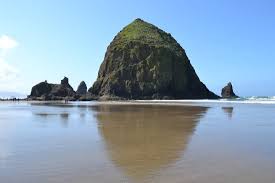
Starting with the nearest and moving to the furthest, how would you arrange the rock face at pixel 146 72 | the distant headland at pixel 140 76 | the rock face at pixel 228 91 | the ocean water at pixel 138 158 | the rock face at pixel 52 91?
the ocean water at pixel 138 158
the distant headland at pixel 140 76
the rock face at pixel 146 72
the rock face at pixel 52 91
the rock face at pixel 228 91

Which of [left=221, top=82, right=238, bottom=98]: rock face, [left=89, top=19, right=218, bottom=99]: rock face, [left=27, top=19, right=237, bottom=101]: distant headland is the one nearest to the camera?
[left=27, top=19, right=237, bottom=101]: distant headland

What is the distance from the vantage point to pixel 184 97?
343ft

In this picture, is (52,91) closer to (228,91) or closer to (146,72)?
(146,72)

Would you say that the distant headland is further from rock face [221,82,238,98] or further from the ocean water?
the ocean water

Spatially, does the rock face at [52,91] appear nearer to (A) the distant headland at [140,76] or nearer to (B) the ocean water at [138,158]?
(A) the distant headland at [140,76]

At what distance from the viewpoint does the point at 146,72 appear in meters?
106

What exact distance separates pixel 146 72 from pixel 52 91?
3064 cm

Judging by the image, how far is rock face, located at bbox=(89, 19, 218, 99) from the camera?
102938mm

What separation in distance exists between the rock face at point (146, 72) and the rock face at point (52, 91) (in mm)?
7769

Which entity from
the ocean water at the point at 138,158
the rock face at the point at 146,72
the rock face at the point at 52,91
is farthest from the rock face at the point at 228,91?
the ocean water at the point at 138,158

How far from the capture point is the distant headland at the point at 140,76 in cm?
10269

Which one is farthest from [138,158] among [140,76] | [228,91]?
[228,91]

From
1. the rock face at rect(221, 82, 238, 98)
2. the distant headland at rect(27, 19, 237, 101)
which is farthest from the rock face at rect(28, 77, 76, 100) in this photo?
the rock face at rect(221, 82, 238, 98)

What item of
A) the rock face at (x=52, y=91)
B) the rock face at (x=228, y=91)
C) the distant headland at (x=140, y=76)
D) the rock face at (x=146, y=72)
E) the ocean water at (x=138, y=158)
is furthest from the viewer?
the rock face at (x=228, y=91)
